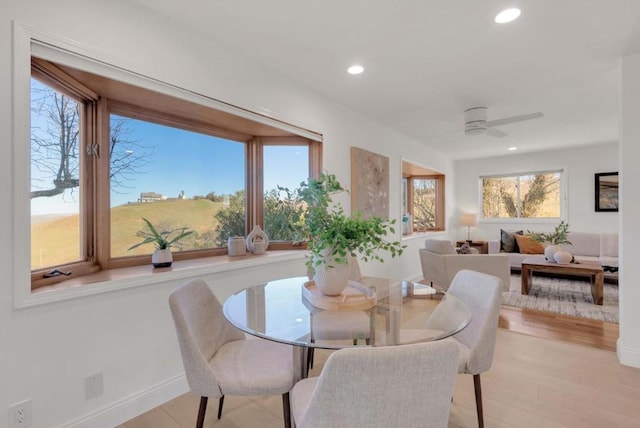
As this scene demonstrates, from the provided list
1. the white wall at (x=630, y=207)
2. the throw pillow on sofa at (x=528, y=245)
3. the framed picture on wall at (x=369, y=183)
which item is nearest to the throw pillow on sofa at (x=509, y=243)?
the throw pillow on sofa at (x=528, y=245)

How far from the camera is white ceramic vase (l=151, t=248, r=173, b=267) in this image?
204 centimetres

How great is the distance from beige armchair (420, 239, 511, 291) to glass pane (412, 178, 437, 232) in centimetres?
204

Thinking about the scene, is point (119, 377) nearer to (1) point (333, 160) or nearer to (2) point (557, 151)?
(1) point (333, 160)

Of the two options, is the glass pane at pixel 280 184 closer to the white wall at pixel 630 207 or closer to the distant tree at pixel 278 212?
the distant tree at pixel 278 212

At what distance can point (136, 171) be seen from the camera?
2.16 metres

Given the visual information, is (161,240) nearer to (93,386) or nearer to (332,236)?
(93,386)

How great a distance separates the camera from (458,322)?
144 centimetres

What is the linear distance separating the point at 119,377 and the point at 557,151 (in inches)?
291

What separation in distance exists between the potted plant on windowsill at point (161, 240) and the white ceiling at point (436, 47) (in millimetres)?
1402

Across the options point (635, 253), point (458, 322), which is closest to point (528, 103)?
point (635, 253)

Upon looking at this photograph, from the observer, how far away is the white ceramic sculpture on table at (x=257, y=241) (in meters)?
2.65

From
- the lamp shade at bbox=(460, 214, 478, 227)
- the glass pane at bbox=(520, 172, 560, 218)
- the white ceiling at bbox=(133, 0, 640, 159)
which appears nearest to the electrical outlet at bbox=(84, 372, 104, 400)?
the white ceiling at bbox=(133, 0, 640, 159)

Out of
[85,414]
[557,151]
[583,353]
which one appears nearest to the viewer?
[85,414]

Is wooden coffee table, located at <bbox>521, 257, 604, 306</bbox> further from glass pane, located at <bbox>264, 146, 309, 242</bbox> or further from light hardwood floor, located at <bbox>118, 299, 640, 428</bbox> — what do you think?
glass pane, located at <bbox>264, 146, 309, 242</bbox>
